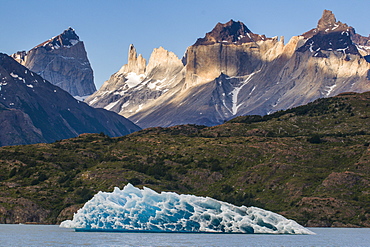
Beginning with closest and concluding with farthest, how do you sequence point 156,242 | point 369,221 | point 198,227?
point 156,242, point 198,227, point 369,221

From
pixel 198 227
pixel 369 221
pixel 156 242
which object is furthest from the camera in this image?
pixel 369 221

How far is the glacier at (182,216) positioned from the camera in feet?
432

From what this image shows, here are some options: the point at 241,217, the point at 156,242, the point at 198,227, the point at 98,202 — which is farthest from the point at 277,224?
the point at 98,202

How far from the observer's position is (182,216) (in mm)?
132125

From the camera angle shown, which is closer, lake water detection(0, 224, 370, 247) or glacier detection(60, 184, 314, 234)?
lake water detection(0, 224, 370, 247)

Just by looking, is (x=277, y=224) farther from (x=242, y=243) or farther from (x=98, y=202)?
(x=98, y=202)

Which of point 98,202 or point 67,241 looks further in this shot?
point 98,202

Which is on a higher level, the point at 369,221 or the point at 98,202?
the point at 98,202

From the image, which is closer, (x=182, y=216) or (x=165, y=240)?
(x=165, y=240)

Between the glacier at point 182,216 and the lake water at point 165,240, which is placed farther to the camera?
the glacier at point 182,216

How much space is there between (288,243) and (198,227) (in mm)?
19018

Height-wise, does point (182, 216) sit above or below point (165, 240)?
above

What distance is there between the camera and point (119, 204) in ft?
456

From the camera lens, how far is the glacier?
132m
